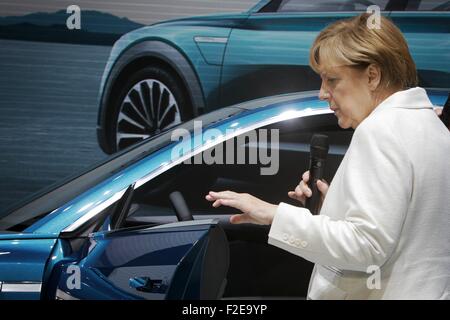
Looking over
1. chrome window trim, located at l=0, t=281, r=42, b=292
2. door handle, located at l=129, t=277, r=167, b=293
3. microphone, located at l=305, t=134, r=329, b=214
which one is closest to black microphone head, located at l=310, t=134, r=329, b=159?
microphone, located at l=305, t=134, r=329, b=214

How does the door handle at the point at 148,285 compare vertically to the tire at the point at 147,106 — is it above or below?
below

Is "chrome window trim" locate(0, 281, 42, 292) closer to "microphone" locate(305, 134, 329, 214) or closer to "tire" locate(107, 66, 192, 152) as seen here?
"microphone" locate(305, 134, 329, 214)

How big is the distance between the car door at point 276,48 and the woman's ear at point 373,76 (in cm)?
253

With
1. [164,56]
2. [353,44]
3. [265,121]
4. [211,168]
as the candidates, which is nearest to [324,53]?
[353,44]

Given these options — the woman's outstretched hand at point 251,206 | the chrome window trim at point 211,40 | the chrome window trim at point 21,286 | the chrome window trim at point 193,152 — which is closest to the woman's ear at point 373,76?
the woman's outstretched hand at point 251,206

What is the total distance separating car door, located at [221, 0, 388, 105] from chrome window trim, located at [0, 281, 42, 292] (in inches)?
94.4

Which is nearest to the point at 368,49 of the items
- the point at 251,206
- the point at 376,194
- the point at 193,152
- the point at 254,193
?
the point at 376,194

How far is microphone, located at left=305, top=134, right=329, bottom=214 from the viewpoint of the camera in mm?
1981

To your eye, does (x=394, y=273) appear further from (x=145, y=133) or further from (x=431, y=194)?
(x=145, y=133)

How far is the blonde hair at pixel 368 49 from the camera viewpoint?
1.59 metres

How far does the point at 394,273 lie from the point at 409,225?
0.39 feet

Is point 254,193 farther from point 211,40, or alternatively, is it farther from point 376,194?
point 376,194

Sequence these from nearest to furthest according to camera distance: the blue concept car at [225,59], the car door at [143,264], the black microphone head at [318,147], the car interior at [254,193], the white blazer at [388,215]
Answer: the white blazer at [388,215] → the car door at [143,264] → the black microphone head at [318,147] → the car interior at [254,193] → the blue concept car at [225,59]

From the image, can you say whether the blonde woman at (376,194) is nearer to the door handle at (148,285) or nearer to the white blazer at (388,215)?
the white blazer at (388,215)
